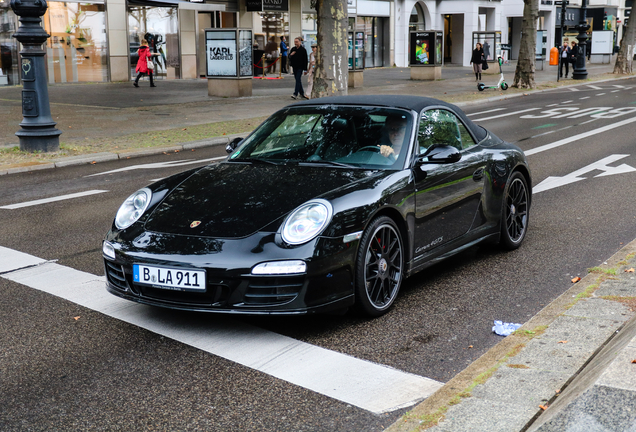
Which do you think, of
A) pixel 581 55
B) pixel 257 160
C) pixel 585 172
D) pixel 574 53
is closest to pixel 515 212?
pixel 257 160

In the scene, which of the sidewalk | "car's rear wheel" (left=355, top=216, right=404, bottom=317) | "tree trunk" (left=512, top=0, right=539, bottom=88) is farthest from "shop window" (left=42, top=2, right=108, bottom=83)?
"car's rear wheel" (left=355, top=216, right=404, bottom=317)

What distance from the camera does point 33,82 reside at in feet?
43.0

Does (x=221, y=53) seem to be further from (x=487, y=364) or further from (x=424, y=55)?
(x=487, y=364)

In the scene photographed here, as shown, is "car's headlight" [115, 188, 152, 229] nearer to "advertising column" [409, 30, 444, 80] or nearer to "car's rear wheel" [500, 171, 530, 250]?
"car's rear wheel" [500, 171, 530, 250]

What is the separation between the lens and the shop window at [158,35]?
32.2 meters

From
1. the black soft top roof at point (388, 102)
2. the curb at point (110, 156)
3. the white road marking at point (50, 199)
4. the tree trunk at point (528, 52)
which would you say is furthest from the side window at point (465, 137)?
the tree trunk at point (528, 52)

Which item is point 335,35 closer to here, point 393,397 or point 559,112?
point 559,112

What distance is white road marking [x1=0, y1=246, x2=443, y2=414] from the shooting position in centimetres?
379

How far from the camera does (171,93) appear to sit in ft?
86.9

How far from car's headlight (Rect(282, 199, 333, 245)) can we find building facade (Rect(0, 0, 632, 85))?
25887 mm

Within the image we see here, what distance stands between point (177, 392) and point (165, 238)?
108 centimetres

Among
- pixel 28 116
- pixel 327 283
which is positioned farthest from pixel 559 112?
pixel 327 283

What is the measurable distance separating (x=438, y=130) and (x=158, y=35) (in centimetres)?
2982

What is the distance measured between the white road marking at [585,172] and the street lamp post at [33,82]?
27.5 feet
